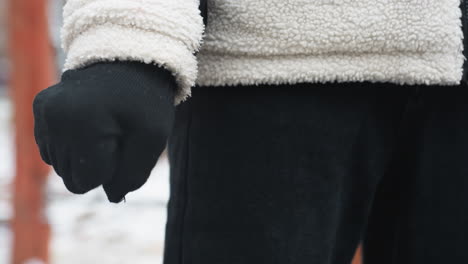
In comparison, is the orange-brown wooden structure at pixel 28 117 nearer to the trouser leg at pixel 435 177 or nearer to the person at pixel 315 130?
the person at pixel 315 130

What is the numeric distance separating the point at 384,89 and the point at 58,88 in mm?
375

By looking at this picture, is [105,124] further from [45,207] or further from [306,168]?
[45,207]

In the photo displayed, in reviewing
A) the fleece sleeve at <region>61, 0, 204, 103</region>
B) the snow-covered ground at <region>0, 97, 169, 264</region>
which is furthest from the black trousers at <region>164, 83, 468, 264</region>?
the snow-covered ground at <region>0, 97, 169, 264</region>

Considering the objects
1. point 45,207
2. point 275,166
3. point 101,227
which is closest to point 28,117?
Answer: point 45,207

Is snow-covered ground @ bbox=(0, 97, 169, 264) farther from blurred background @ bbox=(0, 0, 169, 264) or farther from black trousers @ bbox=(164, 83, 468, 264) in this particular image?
black trousers @ bbox=(164, 83, 468, 264)

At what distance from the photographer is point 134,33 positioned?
0.48m

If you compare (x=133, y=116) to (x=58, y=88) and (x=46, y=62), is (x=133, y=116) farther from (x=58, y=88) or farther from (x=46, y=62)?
(x=46, y=62)

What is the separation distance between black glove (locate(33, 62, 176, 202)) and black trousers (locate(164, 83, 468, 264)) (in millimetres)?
143

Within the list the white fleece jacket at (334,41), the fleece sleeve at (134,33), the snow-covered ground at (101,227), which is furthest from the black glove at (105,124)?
the snow-covered ground at (101,227)

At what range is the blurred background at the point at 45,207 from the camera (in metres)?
1.59

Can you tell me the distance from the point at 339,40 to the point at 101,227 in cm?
190

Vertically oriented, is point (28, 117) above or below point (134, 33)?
above

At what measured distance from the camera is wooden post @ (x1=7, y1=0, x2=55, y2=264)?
61.8 inches

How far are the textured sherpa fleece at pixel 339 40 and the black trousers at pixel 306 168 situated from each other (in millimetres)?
32
